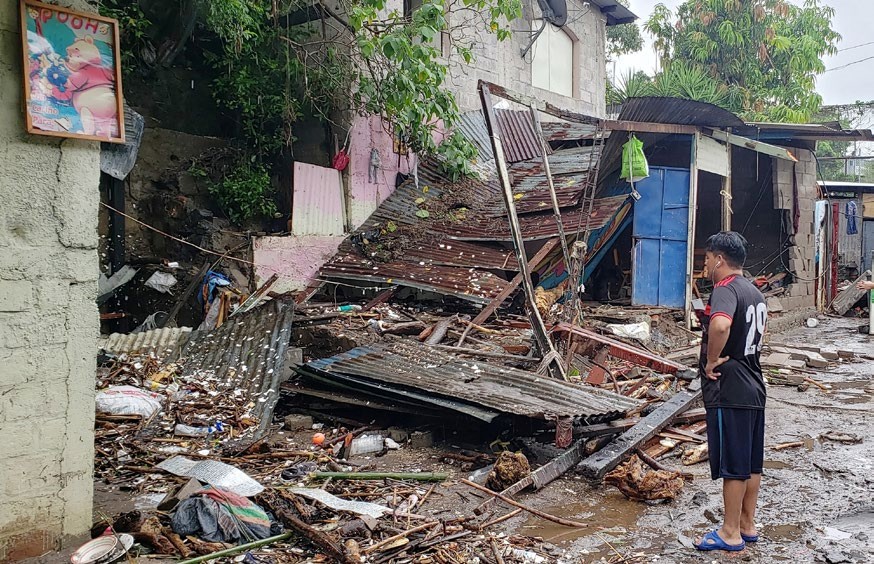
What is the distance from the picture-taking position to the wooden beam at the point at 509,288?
8508mm

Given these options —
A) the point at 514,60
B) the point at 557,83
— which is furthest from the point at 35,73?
the point at 557,83

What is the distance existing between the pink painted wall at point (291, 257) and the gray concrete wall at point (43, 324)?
6515 millimetres

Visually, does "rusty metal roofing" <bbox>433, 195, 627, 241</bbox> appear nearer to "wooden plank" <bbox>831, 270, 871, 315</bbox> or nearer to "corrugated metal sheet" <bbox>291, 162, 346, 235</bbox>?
"corrugated metal sheet" <bbox>291, 162, 346, 235</bbox>

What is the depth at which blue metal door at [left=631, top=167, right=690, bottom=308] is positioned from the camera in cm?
1147

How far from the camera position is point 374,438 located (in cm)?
539

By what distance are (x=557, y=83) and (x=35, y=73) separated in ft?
48.5

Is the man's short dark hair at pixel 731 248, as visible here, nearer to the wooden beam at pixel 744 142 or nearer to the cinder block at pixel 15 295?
the cinder block at pixel 15 295

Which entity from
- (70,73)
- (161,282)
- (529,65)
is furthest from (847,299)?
(70,73)

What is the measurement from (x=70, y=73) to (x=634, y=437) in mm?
4721

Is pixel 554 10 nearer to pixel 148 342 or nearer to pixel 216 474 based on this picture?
pixel 148 342

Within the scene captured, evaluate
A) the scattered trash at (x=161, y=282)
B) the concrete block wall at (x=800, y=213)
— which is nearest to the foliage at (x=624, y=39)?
the concrete block wall at (x=800, y=213)

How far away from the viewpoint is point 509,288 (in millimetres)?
8867

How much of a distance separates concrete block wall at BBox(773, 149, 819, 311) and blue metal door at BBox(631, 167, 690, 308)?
3608mm

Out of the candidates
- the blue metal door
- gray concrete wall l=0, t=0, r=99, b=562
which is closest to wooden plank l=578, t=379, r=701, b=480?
gray concrete wall l=0, t=0, r=99, b=562
